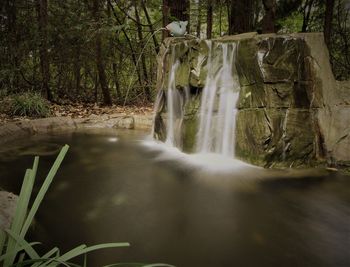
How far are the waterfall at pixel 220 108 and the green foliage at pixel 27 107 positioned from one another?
14.0ft

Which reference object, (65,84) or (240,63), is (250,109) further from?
(65,84)

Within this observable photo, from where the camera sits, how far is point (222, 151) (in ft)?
17.8

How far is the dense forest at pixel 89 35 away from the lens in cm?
853

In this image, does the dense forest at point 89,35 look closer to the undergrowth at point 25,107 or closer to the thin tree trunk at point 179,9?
the thin tree trunk at point 179,9

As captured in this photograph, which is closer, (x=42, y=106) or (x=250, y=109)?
(x=250, y=109)

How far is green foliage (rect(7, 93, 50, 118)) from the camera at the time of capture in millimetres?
7676

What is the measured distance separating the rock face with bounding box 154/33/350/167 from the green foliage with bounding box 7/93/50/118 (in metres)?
4.80

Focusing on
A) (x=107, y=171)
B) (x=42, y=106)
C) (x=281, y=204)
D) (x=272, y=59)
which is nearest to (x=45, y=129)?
(x=42, y=106)

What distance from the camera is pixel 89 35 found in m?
8.89

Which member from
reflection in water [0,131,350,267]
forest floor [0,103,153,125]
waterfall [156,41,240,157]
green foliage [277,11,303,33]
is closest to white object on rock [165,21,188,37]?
waterfall [156,41,240,157]

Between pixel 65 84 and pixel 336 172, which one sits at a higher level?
pixel 65 84

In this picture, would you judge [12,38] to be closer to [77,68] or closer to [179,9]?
[77,68]

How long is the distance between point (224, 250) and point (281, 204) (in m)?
1.27

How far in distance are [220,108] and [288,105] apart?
108 cm
